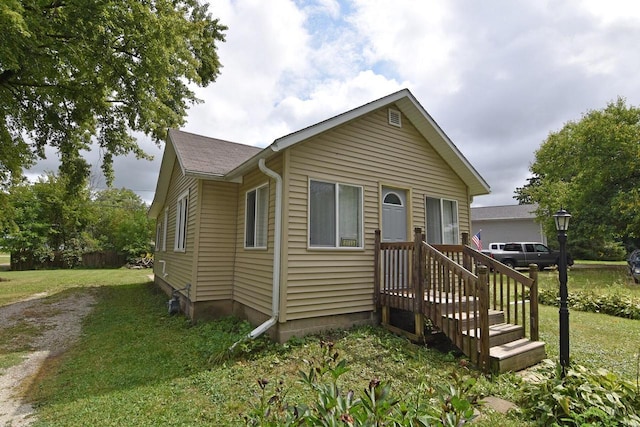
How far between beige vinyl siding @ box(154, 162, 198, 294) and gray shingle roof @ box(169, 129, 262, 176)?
0.62 metres

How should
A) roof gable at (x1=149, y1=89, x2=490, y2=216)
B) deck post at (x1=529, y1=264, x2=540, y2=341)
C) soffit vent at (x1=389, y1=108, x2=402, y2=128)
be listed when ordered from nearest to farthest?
deck post at (x1=529, y1=264, x2=540, y2=341)
roof gable at (x1=149, y1=89, x2=490, y2=216)
soffit vent at (x1=389, y1=108, x2=402, y2=128)

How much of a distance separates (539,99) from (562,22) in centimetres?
610

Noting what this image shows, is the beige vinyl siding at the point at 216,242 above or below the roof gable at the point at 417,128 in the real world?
below

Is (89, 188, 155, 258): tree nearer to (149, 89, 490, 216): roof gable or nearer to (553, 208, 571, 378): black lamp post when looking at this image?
(149, 89, 490, 216): roof gable

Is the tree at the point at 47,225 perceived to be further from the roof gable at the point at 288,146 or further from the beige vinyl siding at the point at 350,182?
the beige vinyl siding at the point at 350,182

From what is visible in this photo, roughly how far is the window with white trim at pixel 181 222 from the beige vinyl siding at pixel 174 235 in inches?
6.0

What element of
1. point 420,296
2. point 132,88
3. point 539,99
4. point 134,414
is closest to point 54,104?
point 132,88

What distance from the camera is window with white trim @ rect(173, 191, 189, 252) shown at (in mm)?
8531

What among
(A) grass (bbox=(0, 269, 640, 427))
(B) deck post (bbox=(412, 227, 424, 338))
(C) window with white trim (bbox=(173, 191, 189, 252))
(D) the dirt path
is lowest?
(D) the dirt path

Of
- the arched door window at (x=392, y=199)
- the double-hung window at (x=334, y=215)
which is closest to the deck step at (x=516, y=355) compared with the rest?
the double-hung window at (x=334, y=215)

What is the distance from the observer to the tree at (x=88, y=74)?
7.03 m

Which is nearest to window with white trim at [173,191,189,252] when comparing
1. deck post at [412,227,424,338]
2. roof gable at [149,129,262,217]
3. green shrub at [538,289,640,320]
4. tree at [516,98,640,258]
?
roof gable at [149,129,262,217]

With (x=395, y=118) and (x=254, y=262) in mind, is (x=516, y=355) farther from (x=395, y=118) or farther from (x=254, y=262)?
(x=395, y=118)

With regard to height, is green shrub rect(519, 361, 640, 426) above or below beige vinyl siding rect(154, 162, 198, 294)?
below
